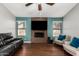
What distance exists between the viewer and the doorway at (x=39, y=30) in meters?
10.4

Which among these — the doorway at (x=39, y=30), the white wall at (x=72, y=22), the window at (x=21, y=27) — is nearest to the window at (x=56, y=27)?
the white wall at (x=72, y=22)

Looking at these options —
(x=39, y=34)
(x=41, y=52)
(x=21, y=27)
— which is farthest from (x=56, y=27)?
(x=41, y=52)

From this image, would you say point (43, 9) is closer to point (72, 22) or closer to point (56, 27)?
point (72, 22)

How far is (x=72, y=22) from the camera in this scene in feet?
27.4

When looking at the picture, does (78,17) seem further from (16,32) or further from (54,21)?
(16,32)

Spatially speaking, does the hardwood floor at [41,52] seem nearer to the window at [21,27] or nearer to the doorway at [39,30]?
the doorway at [39,30]

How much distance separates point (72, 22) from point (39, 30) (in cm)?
314

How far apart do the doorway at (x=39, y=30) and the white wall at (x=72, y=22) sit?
1579 millimetres

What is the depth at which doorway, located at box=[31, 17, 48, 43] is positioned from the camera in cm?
1041

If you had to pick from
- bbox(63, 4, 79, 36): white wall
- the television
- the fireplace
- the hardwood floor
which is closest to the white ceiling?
bbox(63, 4, 79, 36): white wall

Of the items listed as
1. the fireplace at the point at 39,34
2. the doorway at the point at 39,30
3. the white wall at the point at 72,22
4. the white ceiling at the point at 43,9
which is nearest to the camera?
the white wall at the point at 72,22

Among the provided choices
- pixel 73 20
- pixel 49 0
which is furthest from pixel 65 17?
pixel 49 0

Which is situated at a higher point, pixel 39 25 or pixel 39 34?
pixel 39 25

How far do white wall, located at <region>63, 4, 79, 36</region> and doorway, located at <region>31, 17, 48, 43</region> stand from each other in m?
1.58
